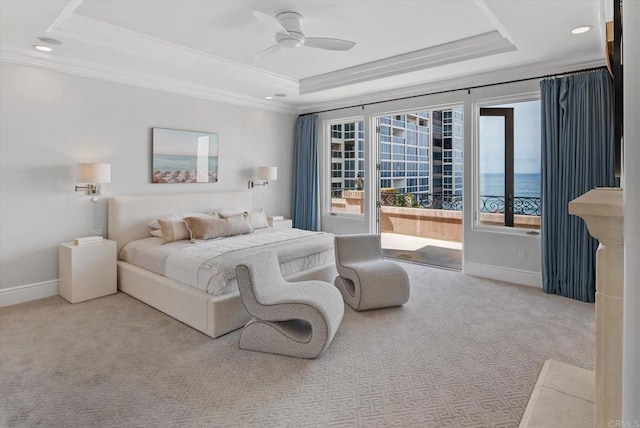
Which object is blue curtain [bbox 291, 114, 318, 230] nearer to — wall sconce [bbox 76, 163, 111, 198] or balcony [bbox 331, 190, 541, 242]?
balcony [bbox 331, 190, 541, 242]

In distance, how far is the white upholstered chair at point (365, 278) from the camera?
362 cm

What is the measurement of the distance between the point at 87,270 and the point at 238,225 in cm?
172

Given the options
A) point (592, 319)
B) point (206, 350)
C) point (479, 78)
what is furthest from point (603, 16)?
point (206, 350)

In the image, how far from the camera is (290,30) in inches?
133

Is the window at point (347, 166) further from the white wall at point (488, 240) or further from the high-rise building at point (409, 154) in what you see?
the white wall at point (488, 240)

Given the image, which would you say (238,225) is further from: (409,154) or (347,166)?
(409,154)

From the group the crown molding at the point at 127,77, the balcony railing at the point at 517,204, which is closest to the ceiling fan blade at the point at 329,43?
the crown molding at the point at 127,77

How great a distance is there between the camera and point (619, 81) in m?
1.23

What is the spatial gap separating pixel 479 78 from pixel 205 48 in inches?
133

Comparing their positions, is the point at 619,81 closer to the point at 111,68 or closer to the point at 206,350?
the point at 206,350

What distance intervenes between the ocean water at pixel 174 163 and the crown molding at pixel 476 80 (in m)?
2.49

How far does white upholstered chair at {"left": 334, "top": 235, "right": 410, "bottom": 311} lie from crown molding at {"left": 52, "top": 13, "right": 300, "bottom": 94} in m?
2.66

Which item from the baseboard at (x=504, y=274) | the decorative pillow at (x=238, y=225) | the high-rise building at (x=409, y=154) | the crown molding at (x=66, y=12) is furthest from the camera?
the high-rise building at (x=409, y=154)

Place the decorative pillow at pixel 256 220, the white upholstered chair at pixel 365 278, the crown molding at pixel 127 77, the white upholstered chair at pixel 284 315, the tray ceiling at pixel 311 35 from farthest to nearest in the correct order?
the decorative pillow at pixel 256 220 < the crown molding at pixel 127 77 < the white upholstered chair at pixel 365 278 < the tray ceiling at pixel 311 35 < the white upholstered chair at pixel 284 315
